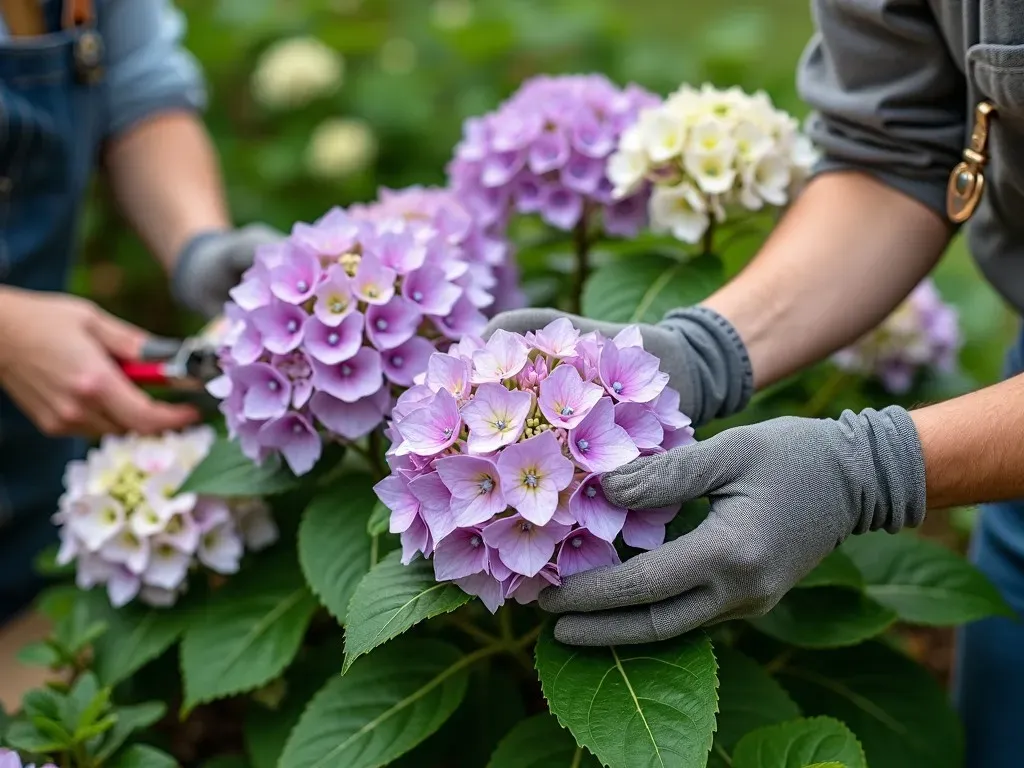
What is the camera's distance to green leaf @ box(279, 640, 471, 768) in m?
1.30

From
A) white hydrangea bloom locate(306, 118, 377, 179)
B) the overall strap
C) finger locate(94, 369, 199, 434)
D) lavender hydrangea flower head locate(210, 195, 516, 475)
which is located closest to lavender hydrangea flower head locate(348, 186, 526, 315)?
lavender hydrangea flower head locate(210, 195, 516, 475)

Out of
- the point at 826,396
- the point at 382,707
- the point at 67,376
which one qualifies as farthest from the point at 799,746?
the point at 67,376

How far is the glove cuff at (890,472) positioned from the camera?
1.12 meters

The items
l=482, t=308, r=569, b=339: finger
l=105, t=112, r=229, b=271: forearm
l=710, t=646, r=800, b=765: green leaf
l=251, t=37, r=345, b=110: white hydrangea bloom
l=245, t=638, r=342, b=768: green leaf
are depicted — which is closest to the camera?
l=482, t=308, r=569, b=339: finger

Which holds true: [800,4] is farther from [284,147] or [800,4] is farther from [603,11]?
[284,147]

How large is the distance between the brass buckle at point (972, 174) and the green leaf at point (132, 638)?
1.30 metres

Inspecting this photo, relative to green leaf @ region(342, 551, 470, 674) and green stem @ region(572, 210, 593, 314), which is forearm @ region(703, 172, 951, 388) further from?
green leaf @ region(342, 551, 470, 674)

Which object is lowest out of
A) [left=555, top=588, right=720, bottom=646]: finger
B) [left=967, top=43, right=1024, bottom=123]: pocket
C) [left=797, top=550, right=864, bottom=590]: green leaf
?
[left=797, top=550, right=864, bottom=590]: green leaf

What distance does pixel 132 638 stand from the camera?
1631mm

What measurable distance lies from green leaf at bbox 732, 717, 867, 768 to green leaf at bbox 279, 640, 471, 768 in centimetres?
37

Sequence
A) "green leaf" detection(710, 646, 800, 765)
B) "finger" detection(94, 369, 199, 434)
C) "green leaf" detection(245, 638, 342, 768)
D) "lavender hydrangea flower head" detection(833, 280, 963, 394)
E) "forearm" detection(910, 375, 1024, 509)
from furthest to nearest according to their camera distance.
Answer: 1. "lavender hydrangea flower head" detection(833, 280, 963, 394)
2. "finger" detection(94, 369, 199, 434)
3. "green leaf" detection(245, 638, 342, 768)
4. "green leaf" detection(710, 646, 800, 765)
5. "forearm" detection(910, 375, 1024, 509)

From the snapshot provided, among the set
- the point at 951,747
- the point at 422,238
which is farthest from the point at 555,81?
the point at 951,747

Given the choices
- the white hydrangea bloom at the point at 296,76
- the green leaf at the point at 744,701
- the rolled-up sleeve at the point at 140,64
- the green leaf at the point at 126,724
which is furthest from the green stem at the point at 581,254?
the white hydrangea bloom at the point at 296,76

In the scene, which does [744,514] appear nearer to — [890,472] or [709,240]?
[890,472]
